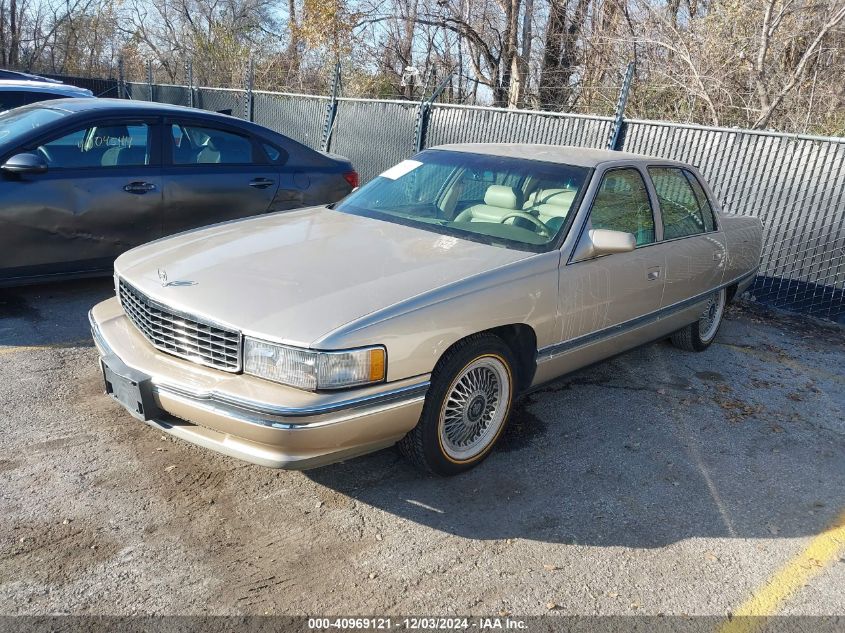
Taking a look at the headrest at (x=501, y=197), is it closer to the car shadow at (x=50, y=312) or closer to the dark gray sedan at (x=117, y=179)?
the dark gray sedan at (x=117, y=179)

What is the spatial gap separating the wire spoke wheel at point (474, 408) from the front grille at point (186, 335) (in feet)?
3.29

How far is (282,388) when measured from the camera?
2916mm

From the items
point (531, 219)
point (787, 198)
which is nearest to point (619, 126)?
point (787, 198)

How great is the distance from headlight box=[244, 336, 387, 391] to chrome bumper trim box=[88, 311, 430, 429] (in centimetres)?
9

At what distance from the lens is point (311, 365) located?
113 inches

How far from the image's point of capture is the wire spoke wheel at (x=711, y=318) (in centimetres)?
578

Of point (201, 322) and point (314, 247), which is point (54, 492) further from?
point (314, 247)

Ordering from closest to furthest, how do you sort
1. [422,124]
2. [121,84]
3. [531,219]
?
[531,219] → [422,124] → [121,84]

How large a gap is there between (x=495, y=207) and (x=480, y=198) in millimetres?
159

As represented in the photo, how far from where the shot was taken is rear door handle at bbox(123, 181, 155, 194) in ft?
→ 18.7

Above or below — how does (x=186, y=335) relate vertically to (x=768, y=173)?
below

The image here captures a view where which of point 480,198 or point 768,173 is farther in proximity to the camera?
point 768,173

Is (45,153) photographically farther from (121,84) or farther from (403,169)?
(121,84)

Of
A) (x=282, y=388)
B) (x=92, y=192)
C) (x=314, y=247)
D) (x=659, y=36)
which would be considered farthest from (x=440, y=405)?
(x=659, y=36)
